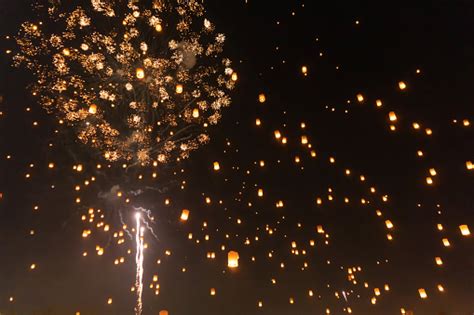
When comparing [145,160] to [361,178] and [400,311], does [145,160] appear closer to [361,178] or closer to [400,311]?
[361,178]

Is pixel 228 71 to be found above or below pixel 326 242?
above

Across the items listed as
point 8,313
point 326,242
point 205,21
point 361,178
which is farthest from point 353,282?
point 8,313

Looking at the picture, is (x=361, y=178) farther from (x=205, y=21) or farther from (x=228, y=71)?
(x=205, y=21)

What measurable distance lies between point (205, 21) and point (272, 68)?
3.24 m

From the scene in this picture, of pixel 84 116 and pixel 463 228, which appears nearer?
pixel 463 228

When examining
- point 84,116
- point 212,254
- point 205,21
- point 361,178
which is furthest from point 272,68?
point 212,254

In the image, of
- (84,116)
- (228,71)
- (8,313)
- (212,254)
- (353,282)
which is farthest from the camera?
(8,313)

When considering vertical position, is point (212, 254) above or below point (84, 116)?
below

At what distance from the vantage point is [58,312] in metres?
27.4

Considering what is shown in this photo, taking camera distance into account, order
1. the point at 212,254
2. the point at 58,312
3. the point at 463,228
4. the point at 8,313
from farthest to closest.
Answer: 1. the point at 58,312
2. the point at 8,313
3. the point at 212,254
4. the point at 463,228

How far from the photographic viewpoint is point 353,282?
1820cm

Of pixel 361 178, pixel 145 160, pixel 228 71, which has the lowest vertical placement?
pixel 361 178

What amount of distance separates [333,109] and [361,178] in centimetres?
318

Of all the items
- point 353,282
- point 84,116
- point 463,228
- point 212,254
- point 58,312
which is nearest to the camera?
point 463,228
